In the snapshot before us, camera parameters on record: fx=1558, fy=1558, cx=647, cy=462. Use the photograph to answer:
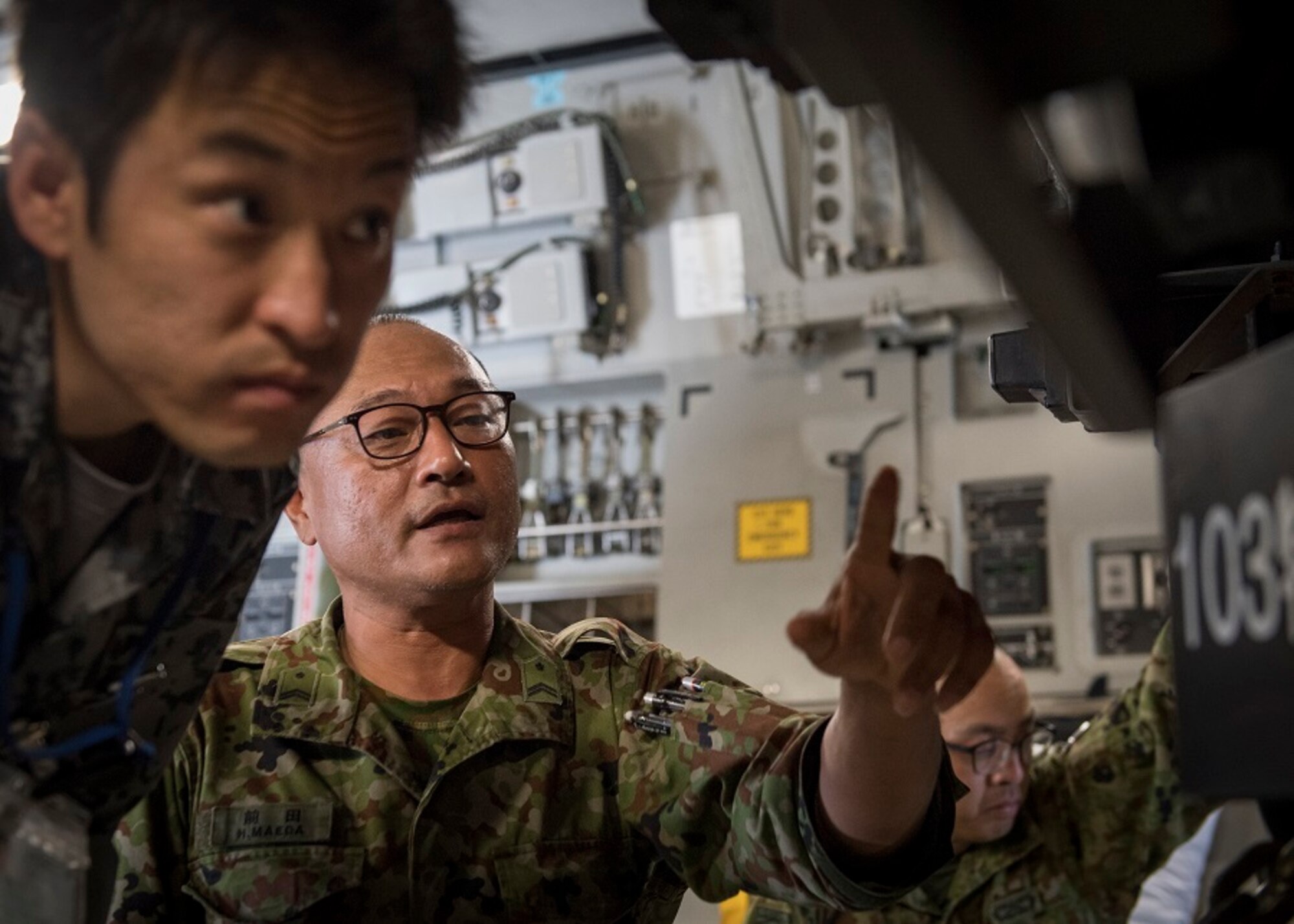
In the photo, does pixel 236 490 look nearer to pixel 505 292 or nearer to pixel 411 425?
pixel 411 425

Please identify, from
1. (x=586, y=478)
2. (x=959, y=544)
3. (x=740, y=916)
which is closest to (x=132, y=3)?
(x=740, y=916)

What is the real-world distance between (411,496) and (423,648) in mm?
167

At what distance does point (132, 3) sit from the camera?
0.81 meters

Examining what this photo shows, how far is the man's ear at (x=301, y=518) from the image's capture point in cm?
179

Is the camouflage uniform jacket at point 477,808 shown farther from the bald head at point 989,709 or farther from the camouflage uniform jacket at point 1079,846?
the bald head at point 989,709

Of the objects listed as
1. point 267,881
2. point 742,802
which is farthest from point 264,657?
point 742,802

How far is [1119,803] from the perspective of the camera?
2316 mm

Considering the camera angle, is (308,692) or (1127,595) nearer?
(308,692)

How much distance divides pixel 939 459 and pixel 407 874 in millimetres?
2376

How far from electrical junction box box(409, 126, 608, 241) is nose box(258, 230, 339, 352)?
3.24 metres

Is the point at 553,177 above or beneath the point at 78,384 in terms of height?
above

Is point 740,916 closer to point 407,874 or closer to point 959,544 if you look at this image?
point 959,544

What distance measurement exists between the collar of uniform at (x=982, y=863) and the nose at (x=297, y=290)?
5.99 feet

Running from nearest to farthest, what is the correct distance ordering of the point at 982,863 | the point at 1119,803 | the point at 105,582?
the point at 105,582, the point at 1119,803, the point at 982,863
